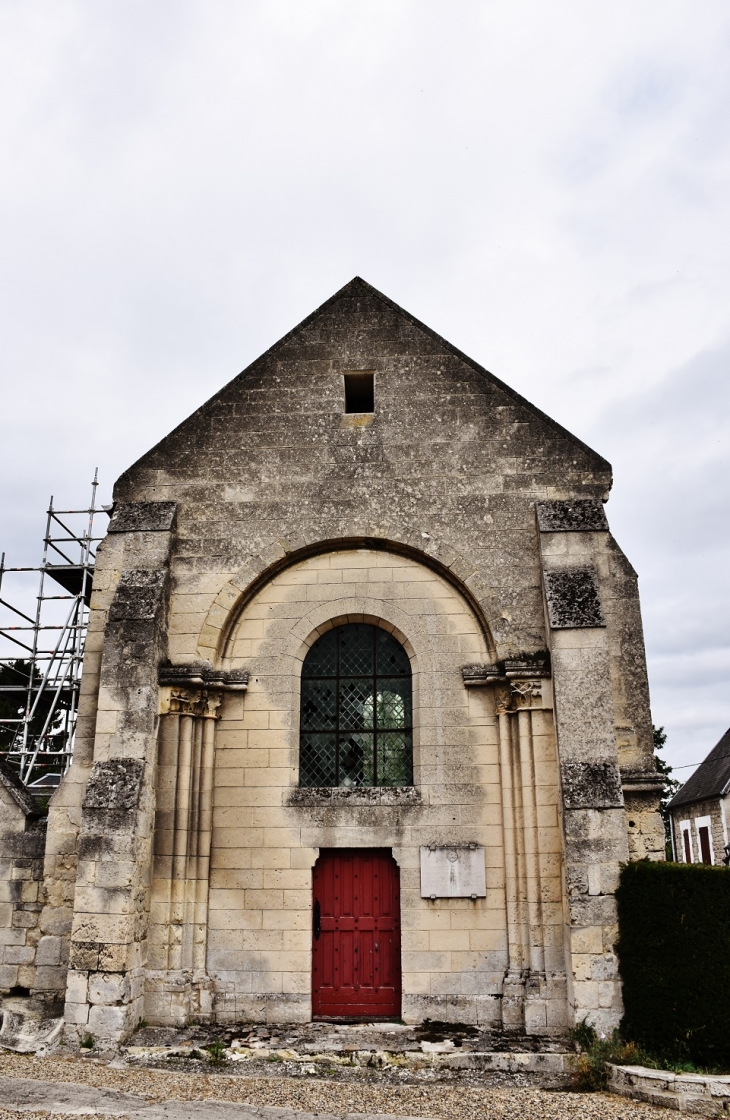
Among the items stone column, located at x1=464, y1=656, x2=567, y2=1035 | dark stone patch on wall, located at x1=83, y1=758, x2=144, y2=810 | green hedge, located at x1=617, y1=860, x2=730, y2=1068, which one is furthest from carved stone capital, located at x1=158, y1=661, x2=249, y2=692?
green hedge, located at x1=617, y1=860, x2=730, y2=1068

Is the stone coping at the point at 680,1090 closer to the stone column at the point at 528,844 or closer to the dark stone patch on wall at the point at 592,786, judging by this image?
the stone column at the point at 528,844

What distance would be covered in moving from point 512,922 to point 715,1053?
206 cm

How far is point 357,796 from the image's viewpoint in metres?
8.66

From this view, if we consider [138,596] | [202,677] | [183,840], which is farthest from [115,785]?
[138,596]

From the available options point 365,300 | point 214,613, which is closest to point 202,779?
point 214,613

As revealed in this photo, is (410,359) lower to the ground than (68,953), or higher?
higher

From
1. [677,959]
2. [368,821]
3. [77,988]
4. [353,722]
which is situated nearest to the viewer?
[677,959]

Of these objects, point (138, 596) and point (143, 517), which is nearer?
point (138, 596)

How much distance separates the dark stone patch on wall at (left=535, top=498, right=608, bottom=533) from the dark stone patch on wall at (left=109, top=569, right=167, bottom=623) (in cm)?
420

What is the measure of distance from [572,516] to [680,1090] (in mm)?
5245

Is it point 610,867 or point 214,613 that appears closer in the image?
point 610,867

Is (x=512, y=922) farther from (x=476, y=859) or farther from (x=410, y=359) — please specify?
(x=410, y=359)

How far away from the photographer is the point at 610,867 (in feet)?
24.5

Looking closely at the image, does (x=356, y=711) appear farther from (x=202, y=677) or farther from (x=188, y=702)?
(x=188, y=702)
